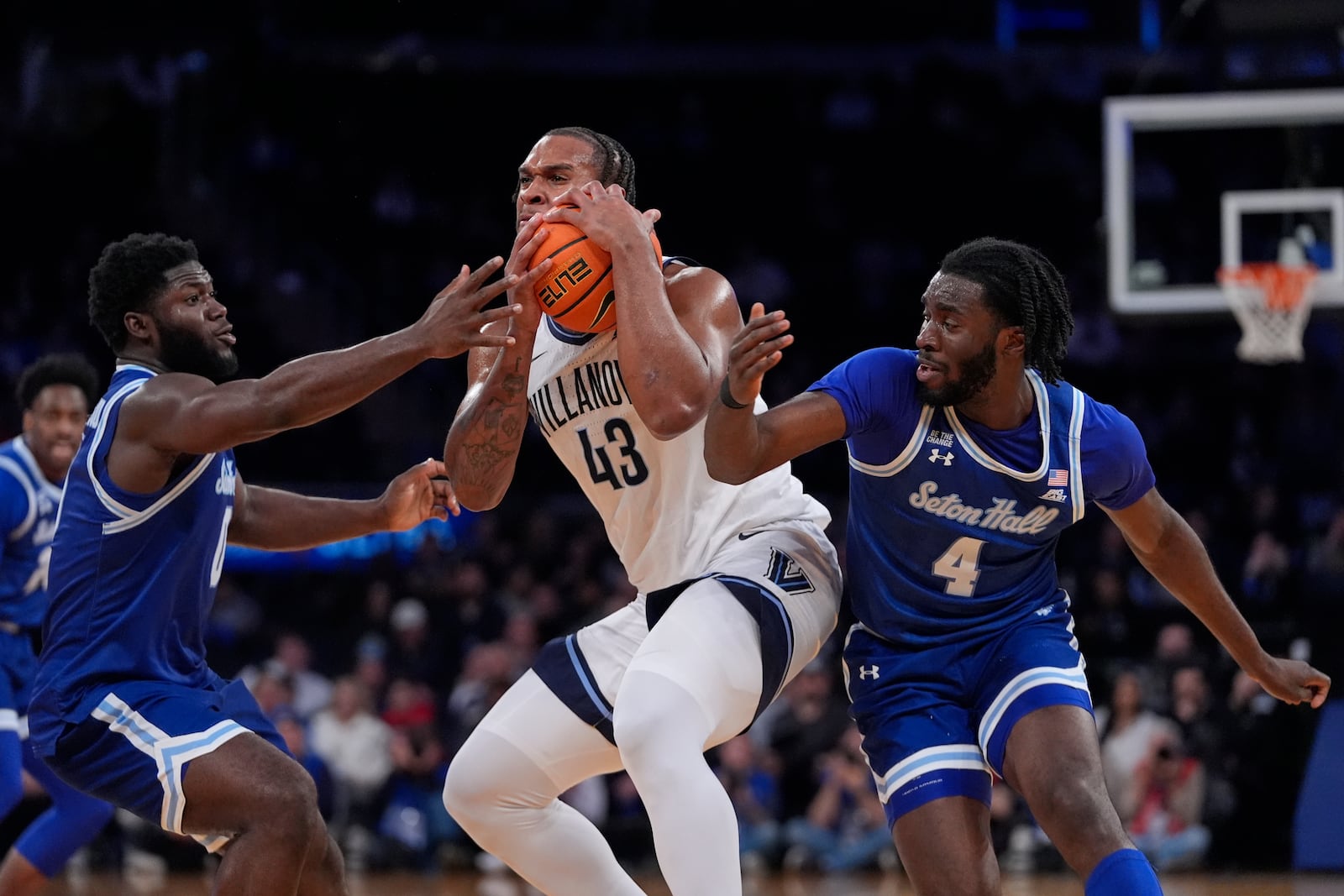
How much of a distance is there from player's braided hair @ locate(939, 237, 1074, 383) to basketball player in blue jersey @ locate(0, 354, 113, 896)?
14.0ft

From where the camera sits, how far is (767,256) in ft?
55.5

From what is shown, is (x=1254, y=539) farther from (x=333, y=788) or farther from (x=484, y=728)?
(x=484, y=728)

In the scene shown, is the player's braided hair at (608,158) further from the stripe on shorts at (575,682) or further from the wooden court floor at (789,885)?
the wooden court floor at (789,885)

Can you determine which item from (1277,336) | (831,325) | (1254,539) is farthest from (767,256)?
(1277,336)

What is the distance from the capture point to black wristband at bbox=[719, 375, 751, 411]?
13.3 ft

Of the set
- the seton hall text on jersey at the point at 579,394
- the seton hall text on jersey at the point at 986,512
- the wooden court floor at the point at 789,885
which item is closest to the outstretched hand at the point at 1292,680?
the seton hall text on jersey at the point at 986,512

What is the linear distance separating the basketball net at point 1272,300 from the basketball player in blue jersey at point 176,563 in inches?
259

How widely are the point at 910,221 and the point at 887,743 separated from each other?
1301cm

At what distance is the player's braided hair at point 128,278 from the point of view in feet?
15.6

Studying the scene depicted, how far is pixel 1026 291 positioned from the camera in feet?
14.7

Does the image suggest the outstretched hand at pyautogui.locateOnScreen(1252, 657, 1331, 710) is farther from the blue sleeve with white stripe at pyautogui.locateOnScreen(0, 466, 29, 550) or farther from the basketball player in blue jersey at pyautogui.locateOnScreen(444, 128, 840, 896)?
the blue sleeve with white stripe at pyautogui.locateOnScreen(0, 466, 29, 550)

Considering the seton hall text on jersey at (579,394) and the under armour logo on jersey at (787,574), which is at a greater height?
the seton hall text on jersey at (579,394)

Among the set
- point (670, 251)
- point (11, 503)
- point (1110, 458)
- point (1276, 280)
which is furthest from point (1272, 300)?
point (670, 251)

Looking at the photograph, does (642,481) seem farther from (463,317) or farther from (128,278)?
(128,278)
